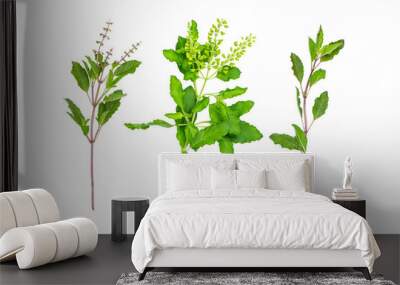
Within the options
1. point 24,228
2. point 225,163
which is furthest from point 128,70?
point 24,228

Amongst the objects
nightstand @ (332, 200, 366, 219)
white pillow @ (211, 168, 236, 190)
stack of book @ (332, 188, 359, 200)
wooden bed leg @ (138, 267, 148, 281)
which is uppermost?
white pillow @ (211, 168, 236, 190)

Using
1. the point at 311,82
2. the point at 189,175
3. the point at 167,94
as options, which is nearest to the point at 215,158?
the point at 189,175

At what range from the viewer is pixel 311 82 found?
7.16 m

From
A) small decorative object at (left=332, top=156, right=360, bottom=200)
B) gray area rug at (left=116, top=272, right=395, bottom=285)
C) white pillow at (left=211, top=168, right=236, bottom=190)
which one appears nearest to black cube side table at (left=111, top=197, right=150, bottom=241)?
white pillow at (left=211, top=168, right=236, bottom=190)

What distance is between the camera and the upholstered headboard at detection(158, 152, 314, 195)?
6.96 metres

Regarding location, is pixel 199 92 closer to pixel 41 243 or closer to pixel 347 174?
pixel 347 174

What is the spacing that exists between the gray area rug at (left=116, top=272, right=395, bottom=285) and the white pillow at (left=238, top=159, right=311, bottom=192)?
1522mm

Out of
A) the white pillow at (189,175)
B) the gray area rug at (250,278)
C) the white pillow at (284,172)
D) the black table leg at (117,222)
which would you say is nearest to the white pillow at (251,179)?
the white pillow at (284,172)

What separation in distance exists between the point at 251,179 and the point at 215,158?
68 centimetres

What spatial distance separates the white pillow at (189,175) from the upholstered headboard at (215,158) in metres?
0.20

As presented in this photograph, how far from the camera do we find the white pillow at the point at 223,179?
6.41 m

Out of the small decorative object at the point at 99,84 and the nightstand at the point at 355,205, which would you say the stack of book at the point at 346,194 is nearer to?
the nightstand at the point at 355,205

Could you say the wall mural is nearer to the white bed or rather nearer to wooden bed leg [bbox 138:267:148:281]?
the white bed

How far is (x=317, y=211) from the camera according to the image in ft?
16.3
